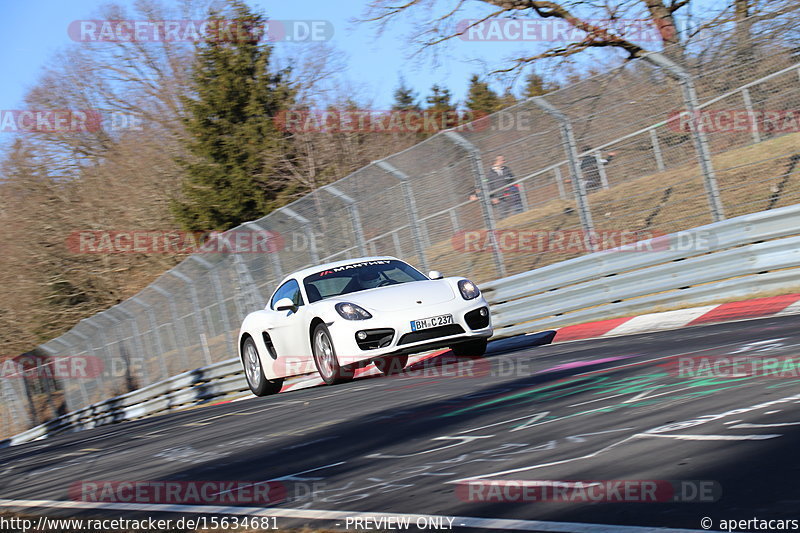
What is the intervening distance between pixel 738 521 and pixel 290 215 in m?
13.9

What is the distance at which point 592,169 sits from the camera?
11.7 metres

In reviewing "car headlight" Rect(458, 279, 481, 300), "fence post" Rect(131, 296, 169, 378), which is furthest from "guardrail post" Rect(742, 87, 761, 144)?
"fence post" Rect(131, 296, 169, 378)

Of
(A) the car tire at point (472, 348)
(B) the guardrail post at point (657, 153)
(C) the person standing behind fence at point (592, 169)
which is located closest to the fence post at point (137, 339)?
(A) the car tire at point (472, 348)

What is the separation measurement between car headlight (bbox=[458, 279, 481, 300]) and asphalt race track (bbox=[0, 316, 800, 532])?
1.14m

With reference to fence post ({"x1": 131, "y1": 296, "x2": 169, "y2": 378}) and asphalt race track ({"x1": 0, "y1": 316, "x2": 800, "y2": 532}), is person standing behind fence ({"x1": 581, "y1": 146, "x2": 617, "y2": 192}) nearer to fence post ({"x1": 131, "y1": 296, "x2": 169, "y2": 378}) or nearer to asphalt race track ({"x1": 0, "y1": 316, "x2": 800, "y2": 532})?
asphalt race track ({"x1": 0, "y1": 316, "x2": 800, "y2": 532})

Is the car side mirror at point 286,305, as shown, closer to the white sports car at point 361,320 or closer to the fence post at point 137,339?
the white sports car at point 361,320

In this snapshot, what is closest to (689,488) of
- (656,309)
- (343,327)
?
(343,327)

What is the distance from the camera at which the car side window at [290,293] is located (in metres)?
11.4

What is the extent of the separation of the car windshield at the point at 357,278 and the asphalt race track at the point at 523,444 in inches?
69.5

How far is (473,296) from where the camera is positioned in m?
10.4

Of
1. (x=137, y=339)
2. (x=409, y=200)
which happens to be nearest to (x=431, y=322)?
(x=409, y=200)

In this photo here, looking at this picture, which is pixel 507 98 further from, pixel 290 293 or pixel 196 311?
pixel 290 293

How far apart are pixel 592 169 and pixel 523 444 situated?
24.2 ft

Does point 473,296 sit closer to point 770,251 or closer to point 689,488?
point 770,251
